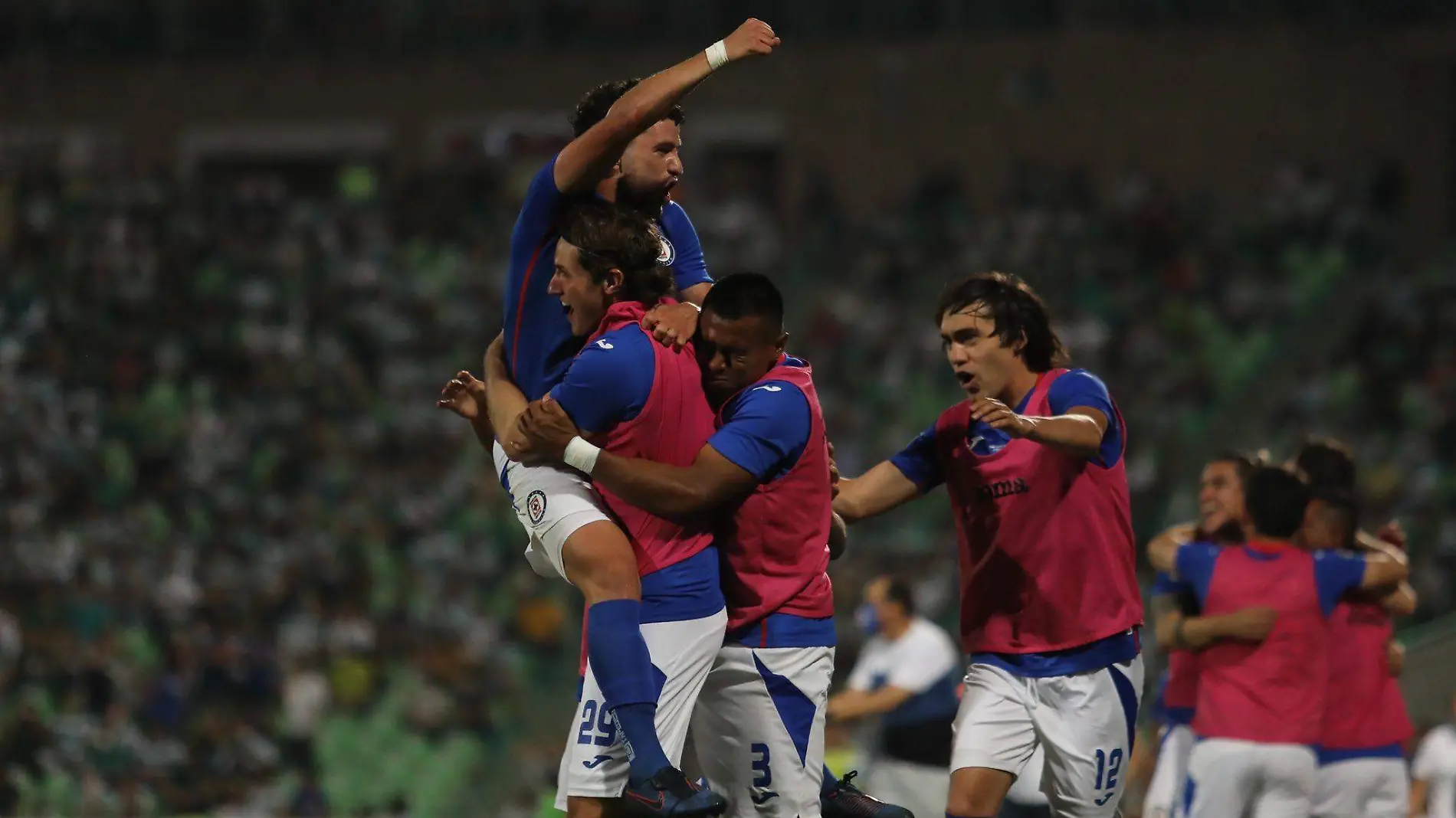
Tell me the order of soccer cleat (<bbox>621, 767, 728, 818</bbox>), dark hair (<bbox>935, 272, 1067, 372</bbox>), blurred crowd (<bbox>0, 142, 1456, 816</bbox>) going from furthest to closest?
blurred crowd (<bbox>0, 142, 1456, 816</bbox>) → dark hair (<bbox>935, 272, 1067, 372</bbox>) → soccer cleat (<bbox>621, 767, 728, 818</bbox>)

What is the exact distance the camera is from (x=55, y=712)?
46.7ft

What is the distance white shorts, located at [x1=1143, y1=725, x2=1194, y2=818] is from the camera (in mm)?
7395

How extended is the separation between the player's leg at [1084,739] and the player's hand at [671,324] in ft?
5.39

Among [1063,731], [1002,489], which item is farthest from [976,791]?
[1002,489]

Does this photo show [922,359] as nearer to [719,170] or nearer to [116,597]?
[719,170]

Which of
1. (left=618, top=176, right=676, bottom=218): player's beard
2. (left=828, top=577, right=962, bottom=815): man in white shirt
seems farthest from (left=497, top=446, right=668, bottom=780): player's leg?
(left=828, top=577, right=962, bottom=815): man in white shirt

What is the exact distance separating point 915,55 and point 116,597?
12.4 m

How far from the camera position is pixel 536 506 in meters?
4.93

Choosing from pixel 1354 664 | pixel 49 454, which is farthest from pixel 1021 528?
pixel 49 454

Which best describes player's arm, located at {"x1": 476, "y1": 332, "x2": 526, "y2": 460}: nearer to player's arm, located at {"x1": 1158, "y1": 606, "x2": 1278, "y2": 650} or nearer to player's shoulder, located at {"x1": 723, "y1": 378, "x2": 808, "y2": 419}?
player's shoulder, located at {"x1": 723, "y1": 378, "x2": 808, "y2": 419}

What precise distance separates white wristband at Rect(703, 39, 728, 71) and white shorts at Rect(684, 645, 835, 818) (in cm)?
163

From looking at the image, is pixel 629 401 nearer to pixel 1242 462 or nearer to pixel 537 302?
pixel 537 302

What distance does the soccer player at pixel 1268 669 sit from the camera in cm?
656

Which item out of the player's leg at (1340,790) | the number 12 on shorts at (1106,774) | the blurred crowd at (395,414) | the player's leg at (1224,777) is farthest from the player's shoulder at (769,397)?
the blurred crowd at (395,414)
